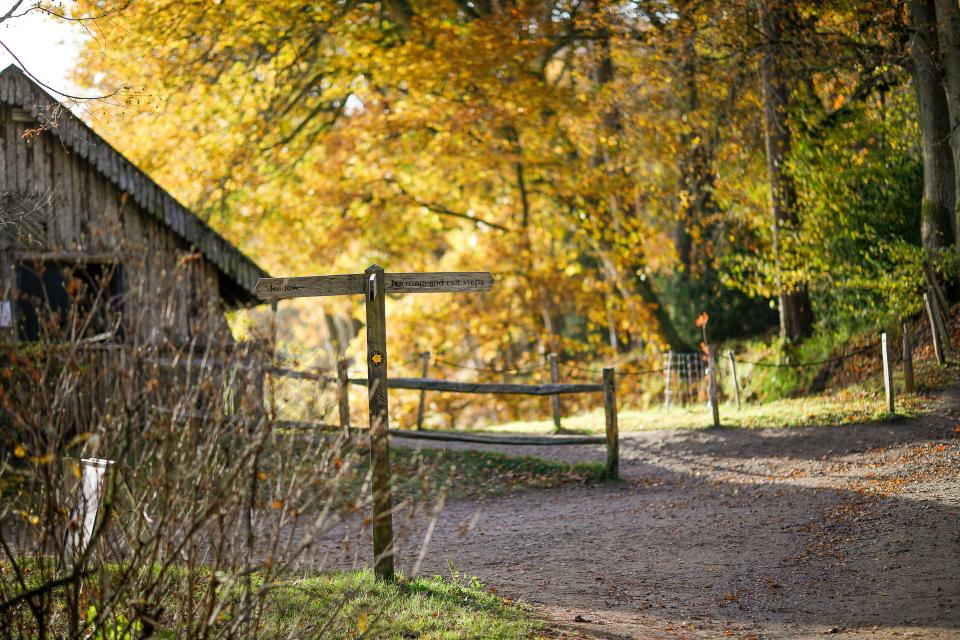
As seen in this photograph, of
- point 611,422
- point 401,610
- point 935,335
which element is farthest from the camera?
point 935,335

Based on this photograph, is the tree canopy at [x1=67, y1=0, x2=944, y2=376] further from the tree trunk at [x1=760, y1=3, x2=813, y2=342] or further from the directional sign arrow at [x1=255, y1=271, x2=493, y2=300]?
the directional sign arrow at [x1=255, y1=271, x2=493, y2=300]

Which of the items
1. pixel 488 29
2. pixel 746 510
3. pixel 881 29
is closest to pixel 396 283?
pixel 746 510

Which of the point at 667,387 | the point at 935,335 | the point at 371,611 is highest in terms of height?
the point at 935,335

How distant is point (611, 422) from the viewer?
40.7 ft

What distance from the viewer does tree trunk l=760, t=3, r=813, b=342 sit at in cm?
1595

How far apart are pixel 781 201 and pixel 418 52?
7.97 m

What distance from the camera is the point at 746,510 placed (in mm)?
10406

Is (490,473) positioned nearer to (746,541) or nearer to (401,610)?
(746,541)

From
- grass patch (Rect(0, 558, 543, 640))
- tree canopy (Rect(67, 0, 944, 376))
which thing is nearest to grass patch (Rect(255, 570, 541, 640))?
grass patch (Rect(0, 558, 543, 640))

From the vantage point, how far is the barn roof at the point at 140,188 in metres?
13.6

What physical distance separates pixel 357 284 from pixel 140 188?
859cm

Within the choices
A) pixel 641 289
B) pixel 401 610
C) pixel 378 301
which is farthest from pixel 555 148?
pixel 401 610

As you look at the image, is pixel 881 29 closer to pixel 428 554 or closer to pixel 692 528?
pixel 692 528

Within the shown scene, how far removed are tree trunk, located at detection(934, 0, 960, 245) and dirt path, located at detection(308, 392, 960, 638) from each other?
12.7 ft
